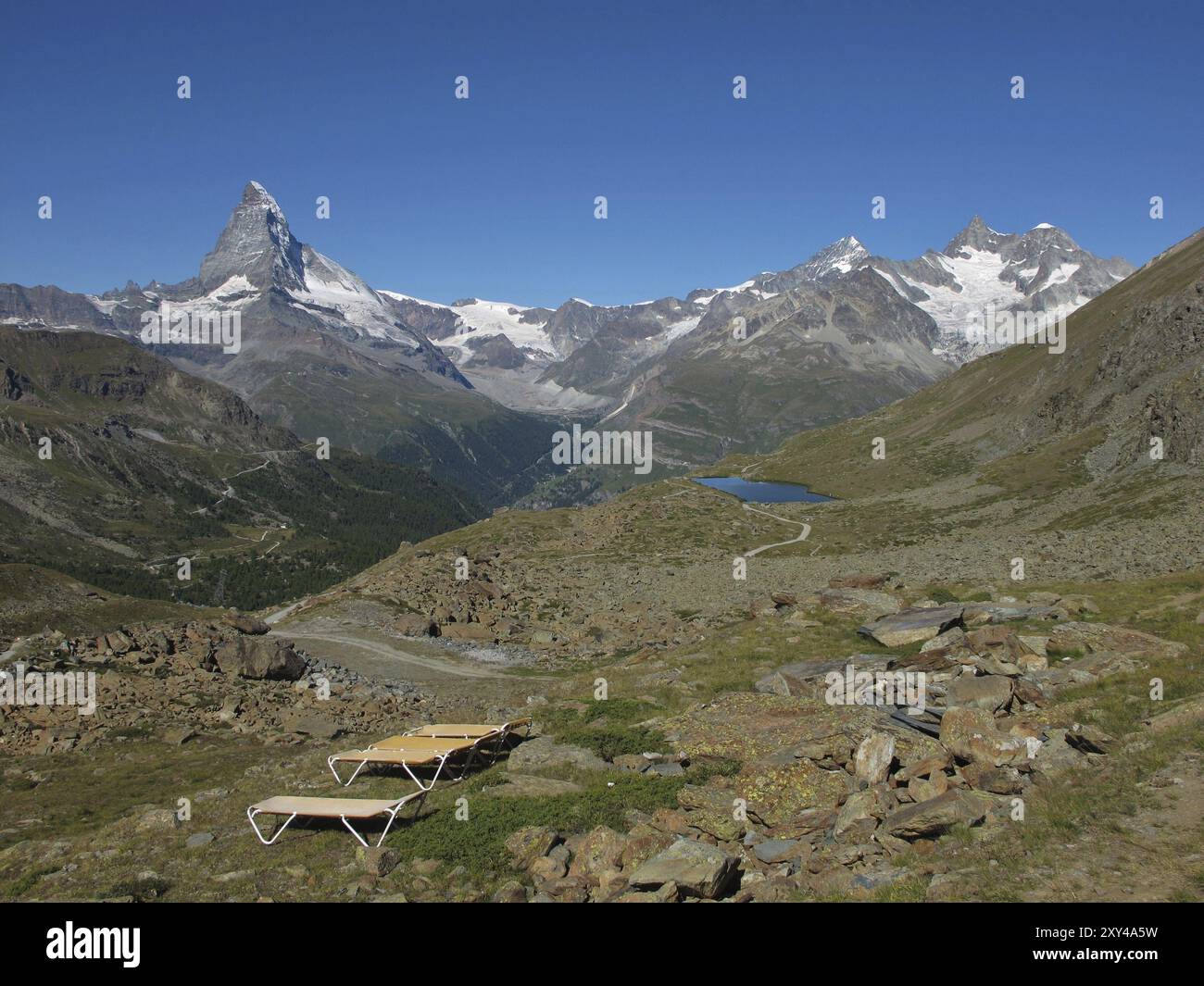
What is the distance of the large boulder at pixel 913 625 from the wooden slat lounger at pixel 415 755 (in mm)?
22512

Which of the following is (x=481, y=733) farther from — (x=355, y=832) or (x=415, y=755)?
(x=355, y=832)

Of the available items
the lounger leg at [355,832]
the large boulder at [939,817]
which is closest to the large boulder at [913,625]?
the large boulder at [939,817]

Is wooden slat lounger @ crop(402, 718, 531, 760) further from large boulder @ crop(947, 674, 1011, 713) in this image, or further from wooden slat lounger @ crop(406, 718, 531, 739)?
large boulder @ crop(947, 674, 1011, 713)

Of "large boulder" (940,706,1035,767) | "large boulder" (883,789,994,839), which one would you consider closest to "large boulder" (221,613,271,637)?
"large boulder" (940,706,1035,767)

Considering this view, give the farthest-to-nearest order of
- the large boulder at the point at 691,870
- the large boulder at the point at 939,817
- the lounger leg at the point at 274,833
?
1. the lounger leg at the point at 274,833
2. the large boulder at the point at 939,817
3. the large boulder at the point at 691,870

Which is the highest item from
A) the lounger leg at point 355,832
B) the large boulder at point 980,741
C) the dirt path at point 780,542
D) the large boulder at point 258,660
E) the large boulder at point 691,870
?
the dirt path at point 780,542

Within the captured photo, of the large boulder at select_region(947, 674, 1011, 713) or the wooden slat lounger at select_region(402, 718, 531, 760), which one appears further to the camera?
the wooden slat lounger at select_region(402, 718, 531, 760)

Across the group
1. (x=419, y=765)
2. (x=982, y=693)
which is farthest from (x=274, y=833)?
(x=982, y=693)

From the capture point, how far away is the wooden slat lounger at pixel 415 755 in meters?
24.5

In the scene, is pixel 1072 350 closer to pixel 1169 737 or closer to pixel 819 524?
pixel 819 524

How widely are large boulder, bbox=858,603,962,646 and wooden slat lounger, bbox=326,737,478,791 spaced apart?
2251 centimetres

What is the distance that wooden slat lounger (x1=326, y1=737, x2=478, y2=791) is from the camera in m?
24.5

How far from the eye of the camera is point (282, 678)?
48.2 m

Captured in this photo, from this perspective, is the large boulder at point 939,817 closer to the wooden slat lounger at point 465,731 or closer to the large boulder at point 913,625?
the wooden slat lounger at point 465,731
